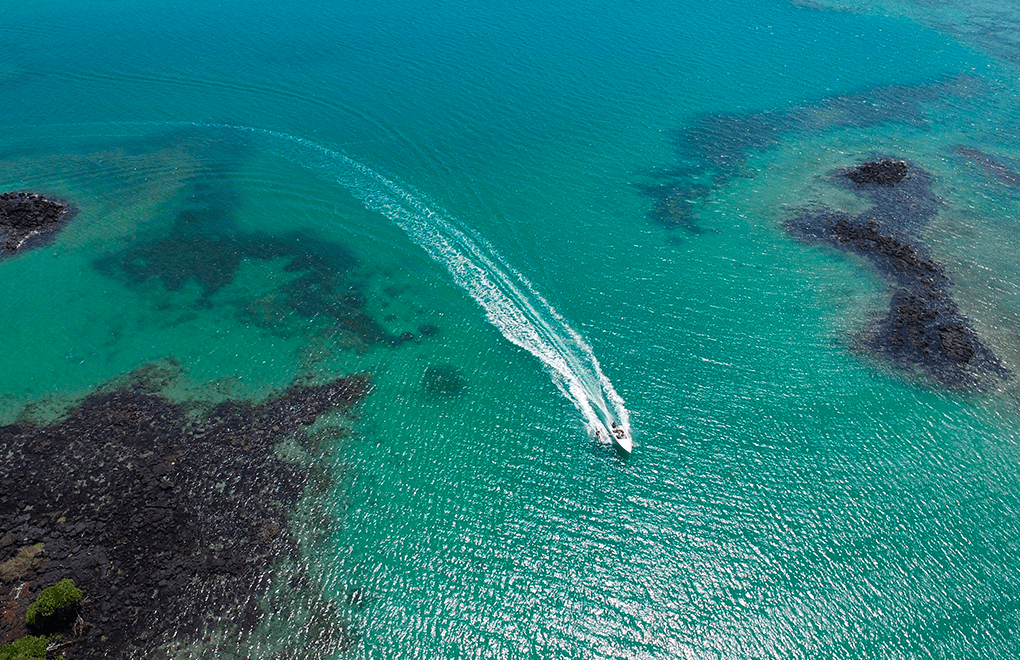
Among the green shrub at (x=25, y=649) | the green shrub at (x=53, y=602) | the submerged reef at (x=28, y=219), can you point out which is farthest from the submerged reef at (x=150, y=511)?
the submerged reef at (x=28, y=219)

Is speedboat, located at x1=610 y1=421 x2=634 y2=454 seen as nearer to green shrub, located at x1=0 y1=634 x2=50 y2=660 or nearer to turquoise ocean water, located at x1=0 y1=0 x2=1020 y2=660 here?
turquoise ocean water, located at x1=0 y1=0 x2=1020 y2=660

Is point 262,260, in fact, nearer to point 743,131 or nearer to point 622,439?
point 622,439

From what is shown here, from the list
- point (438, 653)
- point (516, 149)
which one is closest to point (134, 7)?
point (516, 149)

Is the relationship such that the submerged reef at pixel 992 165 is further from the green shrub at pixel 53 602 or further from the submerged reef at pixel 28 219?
the submerged reef at pixel 28 219

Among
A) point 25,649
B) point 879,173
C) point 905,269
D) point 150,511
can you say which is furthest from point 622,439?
point 879,173

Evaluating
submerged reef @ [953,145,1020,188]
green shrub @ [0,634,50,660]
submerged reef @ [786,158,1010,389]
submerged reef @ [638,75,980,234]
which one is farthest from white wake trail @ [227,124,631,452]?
submerged reef @ [953,145,1020,188]

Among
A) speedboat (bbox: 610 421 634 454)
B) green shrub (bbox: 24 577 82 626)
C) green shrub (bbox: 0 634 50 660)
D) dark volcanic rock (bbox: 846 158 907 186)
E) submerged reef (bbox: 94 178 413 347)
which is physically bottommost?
green shrub (bbox: 0 634 50 660)
